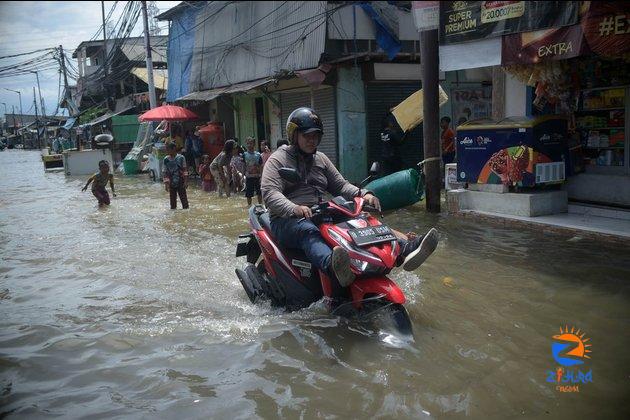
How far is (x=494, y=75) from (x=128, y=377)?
7759 millimetres

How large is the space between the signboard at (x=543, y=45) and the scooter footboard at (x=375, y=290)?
466cm

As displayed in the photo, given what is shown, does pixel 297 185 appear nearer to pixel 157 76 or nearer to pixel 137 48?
pixel 157 76

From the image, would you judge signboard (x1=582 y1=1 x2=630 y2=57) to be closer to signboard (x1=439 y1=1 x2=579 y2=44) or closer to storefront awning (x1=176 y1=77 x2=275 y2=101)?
signboard (x1=439 y1=1 x2=579 y2=44)

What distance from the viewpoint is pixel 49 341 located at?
4.32 m

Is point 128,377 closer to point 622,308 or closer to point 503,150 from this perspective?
point 622,308

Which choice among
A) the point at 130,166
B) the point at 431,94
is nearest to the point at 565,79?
the point at 431,94

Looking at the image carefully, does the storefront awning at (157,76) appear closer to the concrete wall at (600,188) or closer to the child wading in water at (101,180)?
the child wading in water at (101,180)

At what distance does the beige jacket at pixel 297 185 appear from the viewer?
4340mm

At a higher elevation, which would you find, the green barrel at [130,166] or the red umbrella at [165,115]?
the red umbrella at [165,115]

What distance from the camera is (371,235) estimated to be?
3.79m
